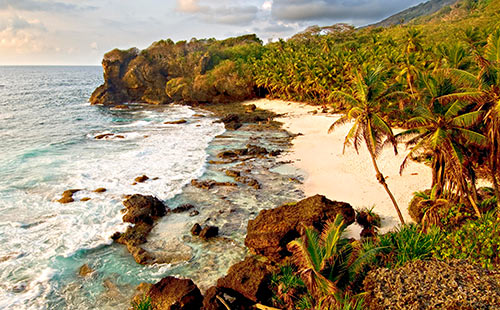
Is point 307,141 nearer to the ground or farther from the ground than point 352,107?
nearer to the ground

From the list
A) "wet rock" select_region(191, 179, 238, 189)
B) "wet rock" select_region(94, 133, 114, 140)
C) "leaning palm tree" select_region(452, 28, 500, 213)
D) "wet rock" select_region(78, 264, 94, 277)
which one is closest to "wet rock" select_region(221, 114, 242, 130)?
"wet rock" select_region(94, 133, 114, 140)

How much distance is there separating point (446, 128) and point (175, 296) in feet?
44.1

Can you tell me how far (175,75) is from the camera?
80938mm

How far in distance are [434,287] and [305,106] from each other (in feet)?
165

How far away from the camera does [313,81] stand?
54.8 metres

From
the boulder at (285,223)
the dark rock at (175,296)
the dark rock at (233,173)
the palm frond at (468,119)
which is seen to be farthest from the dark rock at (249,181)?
the palm frond at (468,119)

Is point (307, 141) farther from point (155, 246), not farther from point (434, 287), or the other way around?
point (434, 287)

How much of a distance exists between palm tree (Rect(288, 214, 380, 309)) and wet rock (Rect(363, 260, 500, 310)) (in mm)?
594

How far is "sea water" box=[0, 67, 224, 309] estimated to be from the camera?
47.7 feet

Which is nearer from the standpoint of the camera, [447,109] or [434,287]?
[434,287]

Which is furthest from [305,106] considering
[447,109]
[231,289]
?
[231,289]

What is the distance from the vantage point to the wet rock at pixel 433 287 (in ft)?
28.8

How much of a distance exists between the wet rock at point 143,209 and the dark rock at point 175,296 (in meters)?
7.85

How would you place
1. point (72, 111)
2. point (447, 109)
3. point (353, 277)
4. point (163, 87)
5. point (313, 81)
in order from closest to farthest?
1. point (353, 277)
2. point (447, 109)
3. point (313, 81)
4. point (72, 111)
5. point (163, 87)
